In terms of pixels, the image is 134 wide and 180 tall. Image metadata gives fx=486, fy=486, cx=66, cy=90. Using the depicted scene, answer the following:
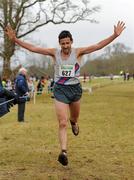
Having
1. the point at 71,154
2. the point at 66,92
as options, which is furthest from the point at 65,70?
the point at 71,154

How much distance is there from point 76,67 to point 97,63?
115m

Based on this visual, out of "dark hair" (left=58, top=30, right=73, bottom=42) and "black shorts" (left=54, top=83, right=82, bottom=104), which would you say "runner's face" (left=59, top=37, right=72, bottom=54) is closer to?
"dark hair" (left=58, top=30, right=73, bottom=42)

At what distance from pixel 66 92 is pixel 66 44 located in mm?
784

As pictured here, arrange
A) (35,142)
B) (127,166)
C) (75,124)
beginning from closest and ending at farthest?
1. (127,166)
2. (75,124)
3. (35,142)

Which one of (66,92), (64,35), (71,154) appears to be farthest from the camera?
(71,154)

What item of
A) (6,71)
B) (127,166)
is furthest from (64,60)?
(6,71)

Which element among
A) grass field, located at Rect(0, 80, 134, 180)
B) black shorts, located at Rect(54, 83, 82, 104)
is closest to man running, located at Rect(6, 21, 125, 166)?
black shorts, located at Rect(54, 83, 82, 104)

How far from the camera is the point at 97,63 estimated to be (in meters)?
122

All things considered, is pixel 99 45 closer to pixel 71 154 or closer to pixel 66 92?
pixel 66 92

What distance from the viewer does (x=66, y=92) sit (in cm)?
796

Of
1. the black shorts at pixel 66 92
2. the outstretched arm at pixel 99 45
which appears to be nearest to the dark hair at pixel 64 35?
the outstretched arm at pixel 99 45

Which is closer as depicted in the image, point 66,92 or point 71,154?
point 66,92

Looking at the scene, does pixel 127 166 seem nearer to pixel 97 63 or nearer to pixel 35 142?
pixel 35 142

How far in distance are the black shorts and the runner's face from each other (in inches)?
22.6
